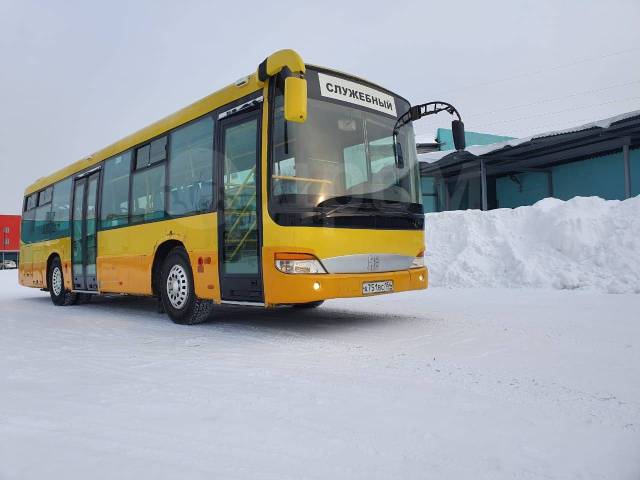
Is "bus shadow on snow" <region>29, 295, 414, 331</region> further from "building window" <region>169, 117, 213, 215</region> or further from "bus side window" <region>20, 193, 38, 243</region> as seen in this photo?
"bus side window" <region>20, 193, 38, 243</region>

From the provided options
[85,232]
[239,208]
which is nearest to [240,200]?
[239,208]

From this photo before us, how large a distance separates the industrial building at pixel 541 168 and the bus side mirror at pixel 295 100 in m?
12.8

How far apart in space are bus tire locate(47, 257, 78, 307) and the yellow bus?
395 centimetres

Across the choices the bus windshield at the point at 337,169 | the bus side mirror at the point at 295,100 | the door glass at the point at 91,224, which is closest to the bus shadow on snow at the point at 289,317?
the door glass at the point at 91,224

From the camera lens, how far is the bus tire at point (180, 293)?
734cm

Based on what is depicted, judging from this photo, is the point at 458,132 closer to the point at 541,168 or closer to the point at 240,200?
the point at 240,200

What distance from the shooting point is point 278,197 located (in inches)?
236

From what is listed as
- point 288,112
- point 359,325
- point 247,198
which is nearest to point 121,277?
point 247,198

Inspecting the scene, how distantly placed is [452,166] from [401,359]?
17.6 metres

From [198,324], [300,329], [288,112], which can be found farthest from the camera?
[198,324]

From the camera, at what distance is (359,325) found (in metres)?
6.93

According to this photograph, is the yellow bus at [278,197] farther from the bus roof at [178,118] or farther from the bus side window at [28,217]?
the bus side window at [28,217]

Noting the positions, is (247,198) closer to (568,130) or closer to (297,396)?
(297,396)

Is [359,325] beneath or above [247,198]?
beneath
